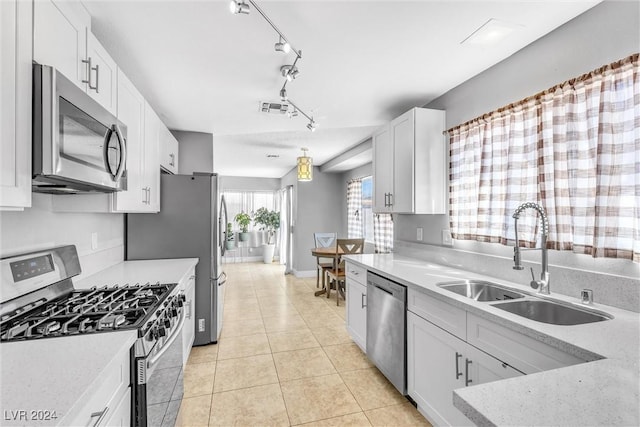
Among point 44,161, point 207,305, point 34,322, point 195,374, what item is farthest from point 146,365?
point 207,305

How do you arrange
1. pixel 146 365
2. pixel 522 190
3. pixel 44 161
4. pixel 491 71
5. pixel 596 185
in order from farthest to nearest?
pixel 491 71 → pixel 522 190 → pixel 596 185 → pixel 146 365 → pixel 44 161

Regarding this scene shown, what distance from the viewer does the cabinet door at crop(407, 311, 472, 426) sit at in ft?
5.38

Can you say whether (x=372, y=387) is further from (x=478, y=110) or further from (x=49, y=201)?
(x=49, y=201)

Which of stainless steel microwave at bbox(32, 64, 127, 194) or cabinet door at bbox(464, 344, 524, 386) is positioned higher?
stainless steel microwave at bbox(32, 64, 127, 194)

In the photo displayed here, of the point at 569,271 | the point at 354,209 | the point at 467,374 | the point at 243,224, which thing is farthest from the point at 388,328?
the point at 243,224

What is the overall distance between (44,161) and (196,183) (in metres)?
2.03

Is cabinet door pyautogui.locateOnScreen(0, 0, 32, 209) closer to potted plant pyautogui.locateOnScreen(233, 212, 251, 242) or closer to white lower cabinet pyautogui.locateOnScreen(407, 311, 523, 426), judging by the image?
white lower cabinet pyautogui.locateOnScreen(407, 311, 523, 426)

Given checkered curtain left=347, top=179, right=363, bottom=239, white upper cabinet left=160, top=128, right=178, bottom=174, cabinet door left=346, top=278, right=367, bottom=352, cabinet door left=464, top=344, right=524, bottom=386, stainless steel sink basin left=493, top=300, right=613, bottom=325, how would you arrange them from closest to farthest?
cabinet door left=464, top=344, right=524, bottom=386, stainless steel sink basin left=493, top=300, right=613, bottom=325, cabinet door left=346, top=278, right=367, bottom=352, white upper cabinet left=160, top=128, right=178, bottom=174, checkered curtain left=347, top=179, right=363, bottom=239

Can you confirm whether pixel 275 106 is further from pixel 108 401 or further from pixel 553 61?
pixel 108 401

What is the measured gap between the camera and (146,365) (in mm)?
1226

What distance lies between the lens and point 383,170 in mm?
3156

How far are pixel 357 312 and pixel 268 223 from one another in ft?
18.8

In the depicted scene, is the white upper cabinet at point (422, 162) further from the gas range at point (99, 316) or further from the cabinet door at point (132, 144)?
the cabinet door at point (132, 144)

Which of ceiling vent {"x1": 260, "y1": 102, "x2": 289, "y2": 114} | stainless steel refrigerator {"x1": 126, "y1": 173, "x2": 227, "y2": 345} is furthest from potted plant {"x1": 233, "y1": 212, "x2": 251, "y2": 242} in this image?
ceiling vent {"x1": 260, "y1": 102, "x2": 289, "y2": 114}
